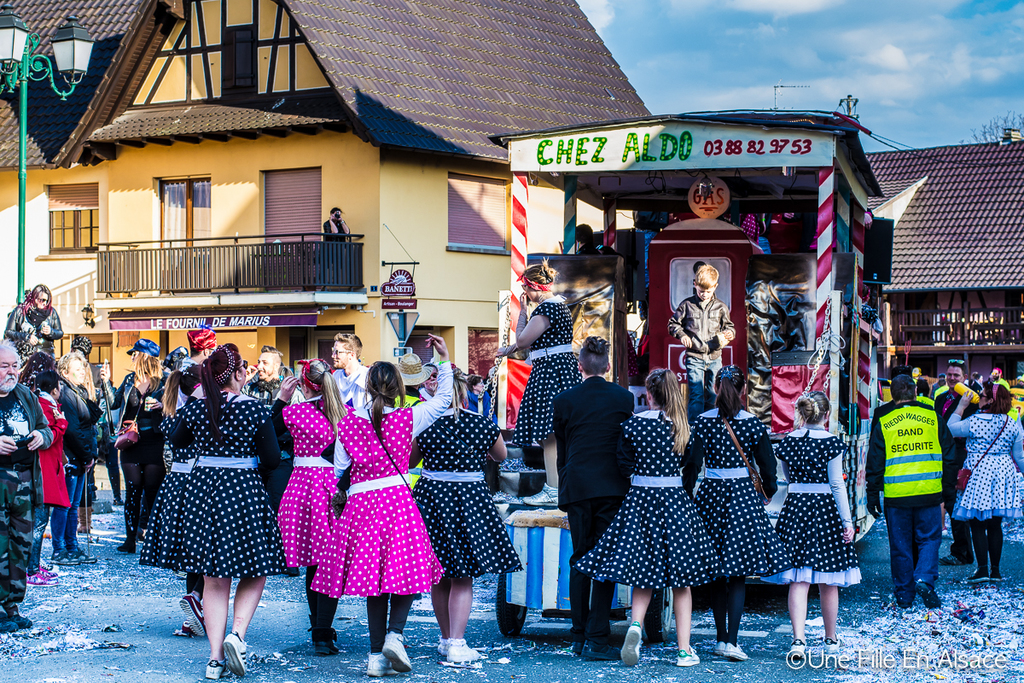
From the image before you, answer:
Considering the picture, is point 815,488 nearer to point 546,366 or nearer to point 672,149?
point 546,366

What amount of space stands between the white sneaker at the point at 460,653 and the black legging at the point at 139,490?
4.88 m

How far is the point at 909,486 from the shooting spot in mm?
10125

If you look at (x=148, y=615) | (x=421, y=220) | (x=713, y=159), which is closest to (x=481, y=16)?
(x=421, y=220)

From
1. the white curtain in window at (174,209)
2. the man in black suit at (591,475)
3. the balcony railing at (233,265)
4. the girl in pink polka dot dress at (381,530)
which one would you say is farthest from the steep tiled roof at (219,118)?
the girl in pink polka dot dress at (381,530)

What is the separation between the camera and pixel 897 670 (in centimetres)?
784

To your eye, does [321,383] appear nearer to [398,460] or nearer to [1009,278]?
[398,460]

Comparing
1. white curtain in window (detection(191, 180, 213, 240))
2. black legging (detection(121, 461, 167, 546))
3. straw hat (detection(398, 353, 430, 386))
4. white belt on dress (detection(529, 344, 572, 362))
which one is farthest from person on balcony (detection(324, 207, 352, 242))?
straw hat (detection(398, 353, 430, 386))

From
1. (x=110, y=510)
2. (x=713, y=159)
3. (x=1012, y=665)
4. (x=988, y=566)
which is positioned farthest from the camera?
(x=110, y=510)

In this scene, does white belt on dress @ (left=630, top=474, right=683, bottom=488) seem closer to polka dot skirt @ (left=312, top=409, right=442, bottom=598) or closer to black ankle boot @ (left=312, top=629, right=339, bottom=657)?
polka dot skirt @ (left=312, top=409, right=442, bottom=598)

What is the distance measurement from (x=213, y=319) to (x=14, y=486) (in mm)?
18301

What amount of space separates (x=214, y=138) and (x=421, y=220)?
4766 millimetres

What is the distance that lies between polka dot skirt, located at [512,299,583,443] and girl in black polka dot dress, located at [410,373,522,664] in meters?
2.06

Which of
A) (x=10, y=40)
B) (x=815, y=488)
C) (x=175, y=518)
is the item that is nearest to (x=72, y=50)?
(x=10, y=40)

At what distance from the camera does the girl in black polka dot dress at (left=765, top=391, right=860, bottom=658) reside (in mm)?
8203
